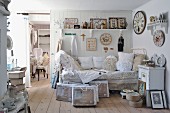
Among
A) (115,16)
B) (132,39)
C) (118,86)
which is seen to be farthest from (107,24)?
(118,86)

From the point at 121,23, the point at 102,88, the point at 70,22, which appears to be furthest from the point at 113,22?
the point at 102,88

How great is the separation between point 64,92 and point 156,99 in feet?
6.78

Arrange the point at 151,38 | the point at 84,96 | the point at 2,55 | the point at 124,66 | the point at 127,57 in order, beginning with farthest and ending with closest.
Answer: the point at 127,57 → the point at 124,66 → the point at 151,38 → the point at 84,96 → the point at 2,55

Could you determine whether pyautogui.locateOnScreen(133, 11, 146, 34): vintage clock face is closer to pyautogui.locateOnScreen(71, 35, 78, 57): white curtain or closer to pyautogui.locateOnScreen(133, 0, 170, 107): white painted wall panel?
pyautogui.locateOnScreen(133, 0, 170, 107): white painted wall panel

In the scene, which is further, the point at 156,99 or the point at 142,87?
the point at 142,87

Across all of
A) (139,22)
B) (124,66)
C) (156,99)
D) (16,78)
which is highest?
(139,22)

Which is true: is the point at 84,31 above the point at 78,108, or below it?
above

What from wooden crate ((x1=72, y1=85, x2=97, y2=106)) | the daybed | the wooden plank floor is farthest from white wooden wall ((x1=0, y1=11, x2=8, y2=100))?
the daybed

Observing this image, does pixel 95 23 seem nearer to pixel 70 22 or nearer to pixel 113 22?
pixel 113 22

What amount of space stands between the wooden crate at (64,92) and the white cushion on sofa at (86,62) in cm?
151

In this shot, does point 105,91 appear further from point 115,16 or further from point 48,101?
point 115,16

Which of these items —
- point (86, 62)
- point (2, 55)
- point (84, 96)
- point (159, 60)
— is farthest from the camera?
point (86, 62)

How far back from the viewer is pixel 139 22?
21.2 ft

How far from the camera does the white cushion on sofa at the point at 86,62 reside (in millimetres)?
6793
